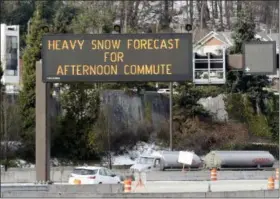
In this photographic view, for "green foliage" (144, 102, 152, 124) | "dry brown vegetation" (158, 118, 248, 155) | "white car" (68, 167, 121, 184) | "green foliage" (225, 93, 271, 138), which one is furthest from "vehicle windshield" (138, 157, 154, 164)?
"green foliage" (225, 93, 271, 138)

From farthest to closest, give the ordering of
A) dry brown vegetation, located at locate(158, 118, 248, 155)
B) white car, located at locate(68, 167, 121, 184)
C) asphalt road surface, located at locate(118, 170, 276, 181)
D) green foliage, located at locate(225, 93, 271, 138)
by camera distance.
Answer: green foliage, located at locate(225, 93, 271, 138)
dry brown vegetation, located at locate(158, 118, 248, 155)
asphalt road surface, located at locate(118, 170, 276, 181)
white car, located at locate(68, 167, 121, 184)

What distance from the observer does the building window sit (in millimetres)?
72419

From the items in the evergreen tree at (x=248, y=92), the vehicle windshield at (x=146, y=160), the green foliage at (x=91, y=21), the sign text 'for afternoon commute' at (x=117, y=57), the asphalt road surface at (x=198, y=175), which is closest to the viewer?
the sign text 'for afternoon commute' at (x=117, y=57)

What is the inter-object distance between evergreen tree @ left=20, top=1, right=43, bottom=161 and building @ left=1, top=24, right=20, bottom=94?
47.9ft

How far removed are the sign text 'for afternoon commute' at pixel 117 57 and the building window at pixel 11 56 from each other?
4432 cm

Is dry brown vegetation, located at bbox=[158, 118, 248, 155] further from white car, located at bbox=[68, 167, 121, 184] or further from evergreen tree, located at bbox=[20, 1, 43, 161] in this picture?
white car, located at bbox=[68, 167, 121, 184]

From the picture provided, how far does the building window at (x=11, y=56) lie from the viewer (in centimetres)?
7242

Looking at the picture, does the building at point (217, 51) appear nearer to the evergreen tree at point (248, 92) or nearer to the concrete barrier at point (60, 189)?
the evergreen tree at point (248, 92)

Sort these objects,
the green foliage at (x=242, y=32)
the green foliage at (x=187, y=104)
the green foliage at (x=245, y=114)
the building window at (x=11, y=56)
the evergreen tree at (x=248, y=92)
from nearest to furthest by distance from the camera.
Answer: the green foliage at (x=187, y=104)
the green foliage at (x=245, y=114)
the evergreen tree at (x=248, y=92)
the green foliage at (x=242, y=32)
the building window at (x=11, y=56)

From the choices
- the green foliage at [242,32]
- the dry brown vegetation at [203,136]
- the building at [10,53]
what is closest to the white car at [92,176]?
the dry brown vegetation at [203,136]

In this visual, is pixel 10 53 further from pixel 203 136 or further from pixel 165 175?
pixel 165 175

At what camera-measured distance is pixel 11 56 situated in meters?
73.4

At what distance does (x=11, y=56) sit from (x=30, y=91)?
21.3 meters

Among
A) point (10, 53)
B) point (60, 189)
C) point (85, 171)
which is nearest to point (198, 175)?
point (85, 171)
